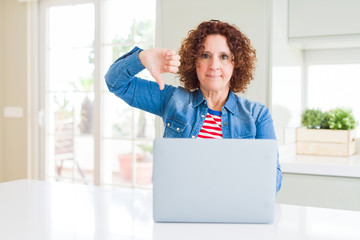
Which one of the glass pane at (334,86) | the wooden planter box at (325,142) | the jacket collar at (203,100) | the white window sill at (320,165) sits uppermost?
the glass pane at (334,86)

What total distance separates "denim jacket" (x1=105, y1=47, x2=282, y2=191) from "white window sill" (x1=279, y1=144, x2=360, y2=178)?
0.84m

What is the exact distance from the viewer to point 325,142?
258 cm

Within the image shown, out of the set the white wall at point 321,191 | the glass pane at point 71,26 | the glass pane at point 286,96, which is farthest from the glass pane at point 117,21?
the white wall at point 321,191

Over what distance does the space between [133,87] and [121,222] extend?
694 millimetres

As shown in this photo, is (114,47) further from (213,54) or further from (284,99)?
(213,54)

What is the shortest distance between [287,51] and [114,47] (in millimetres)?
1577

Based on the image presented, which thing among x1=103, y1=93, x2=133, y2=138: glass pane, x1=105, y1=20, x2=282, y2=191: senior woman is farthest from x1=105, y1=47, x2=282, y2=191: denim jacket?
x1=103, y1=93, x2=133, y2=138: glass pane

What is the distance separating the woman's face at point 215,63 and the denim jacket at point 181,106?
0.09 metres

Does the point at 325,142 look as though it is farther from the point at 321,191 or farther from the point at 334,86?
the point at 334,86

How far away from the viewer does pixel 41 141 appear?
3.94 m

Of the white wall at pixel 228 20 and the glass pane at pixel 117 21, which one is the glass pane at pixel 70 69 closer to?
the glass pane at pixel 117 21

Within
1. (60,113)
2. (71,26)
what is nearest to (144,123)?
(60,113)

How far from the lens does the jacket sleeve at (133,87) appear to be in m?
1.46

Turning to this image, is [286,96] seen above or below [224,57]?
below
